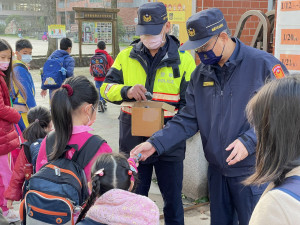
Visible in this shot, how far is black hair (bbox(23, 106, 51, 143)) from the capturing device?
3.15m

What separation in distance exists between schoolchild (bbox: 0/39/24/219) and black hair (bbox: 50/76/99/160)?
1.64m

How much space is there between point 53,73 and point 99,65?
2.42 m

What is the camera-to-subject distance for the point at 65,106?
2.25 metres

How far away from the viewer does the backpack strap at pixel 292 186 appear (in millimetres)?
1151

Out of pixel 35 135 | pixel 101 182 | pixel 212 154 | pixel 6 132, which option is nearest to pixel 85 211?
pixel 101 182

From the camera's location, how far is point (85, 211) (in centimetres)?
195

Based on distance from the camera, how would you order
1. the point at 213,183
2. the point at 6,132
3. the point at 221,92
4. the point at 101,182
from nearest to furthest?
the point at 101,182
the point at 221,92
the point at 213,183
the point at 6,132

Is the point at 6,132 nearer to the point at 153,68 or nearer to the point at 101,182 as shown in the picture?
the point at 153,68

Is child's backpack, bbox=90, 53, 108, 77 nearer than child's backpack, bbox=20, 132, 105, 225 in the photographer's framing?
No

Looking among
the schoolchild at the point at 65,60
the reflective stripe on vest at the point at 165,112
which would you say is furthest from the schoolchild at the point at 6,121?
the schoolchild at the point at 65,60

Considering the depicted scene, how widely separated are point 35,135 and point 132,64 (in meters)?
0.99

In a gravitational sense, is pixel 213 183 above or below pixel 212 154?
below

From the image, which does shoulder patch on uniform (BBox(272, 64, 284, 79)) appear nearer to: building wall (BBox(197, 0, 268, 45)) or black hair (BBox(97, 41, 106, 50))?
building wall (BBox(197, 0, 268, 45))

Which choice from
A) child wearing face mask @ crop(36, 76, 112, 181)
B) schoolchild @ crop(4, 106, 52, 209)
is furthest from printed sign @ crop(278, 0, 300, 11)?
schoolchild @ crop(4, 106, 52, 209)
